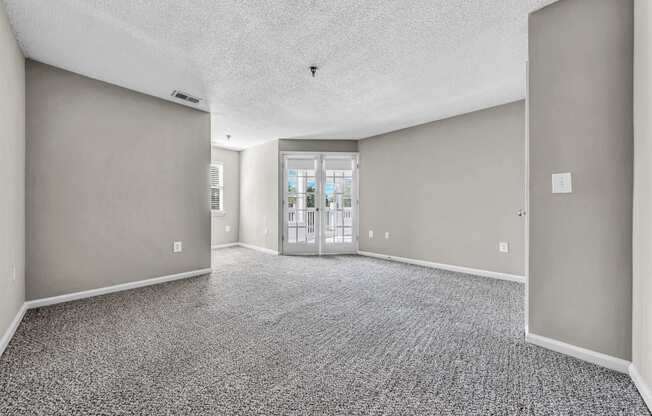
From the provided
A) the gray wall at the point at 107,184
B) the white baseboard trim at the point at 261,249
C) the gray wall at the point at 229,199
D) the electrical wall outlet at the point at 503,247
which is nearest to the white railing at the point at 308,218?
the white baseboard trim at the point at 261,249

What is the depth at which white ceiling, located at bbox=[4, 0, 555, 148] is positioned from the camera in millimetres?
1983

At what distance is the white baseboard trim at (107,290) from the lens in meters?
2.75

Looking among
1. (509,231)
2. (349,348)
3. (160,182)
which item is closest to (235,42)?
(160,182)

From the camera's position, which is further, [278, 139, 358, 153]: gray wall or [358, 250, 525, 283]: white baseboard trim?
[278, 139, 358, 153]: gray wall

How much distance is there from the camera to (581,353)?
1803 mm

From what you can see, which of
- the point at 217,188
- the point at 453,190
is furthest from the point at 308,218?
the point at 453,190

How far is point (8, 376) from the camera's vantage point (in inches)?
63.8

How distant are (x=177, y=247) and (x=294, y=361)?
108 inches

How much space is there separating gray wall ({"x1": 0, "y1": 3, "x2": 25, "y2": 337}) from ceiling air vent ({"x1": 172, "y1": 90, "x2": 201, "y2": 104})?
1269 millimetres

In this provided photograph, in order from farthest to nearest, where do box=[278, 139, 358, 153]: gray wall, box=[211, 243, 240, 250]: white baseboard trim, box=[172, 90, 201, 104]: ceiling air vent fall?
box=[211, 243, 240, 250]: white baseboard trim < box=[278, 139, 358, 153]: gray wall < box=[172, 90, 201, 104]: ceiling air vent

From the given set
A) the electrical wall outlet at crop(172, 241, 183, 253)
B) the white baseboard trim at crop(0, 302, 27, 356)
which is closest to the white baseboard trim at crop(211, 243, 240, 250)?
the electrical wall outlet at crop(172, 241, 183, 253)

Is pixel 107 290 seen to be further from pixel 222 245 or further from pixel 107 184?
pixel 222 245

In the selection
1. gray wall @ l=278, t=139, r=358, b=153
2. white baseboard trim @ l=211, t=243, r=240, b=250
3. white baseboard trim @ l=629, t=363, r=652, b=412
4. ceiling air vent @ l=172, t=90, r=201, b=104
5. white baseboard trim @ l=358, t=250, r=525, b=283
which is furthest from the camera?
white baseboard trim @ l=211, t=243, r=240, b=250

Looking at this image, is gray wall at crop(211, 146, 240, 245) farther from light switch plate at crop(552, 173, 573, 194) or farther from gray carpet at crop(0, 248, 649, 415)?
light switch plate at crop(552, 173, 573, 194)
